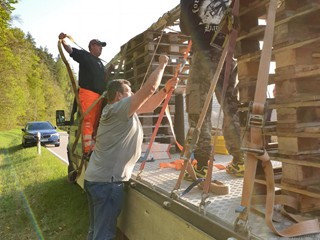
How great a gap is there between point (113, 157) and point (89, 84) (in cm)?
178

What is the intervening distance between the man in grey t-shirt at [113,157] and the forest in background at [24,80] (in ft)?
59.6

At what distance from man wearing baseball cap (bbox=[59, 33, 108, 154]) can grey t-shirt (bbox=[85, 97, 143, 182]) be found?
3.39ft

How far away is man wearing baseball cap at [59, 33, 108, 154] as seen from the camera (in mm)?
4715

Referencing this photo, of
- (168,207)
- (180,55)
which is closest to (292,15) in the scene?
(168,207)

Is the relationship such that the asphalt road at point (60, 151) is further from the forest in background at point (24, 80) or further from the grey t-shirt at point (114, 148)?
the grey t-shirt at point (114, 148)

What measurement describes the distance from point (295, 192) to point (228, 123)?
1.58 m

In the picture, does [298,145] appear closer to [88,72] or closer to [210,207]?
[210,207]

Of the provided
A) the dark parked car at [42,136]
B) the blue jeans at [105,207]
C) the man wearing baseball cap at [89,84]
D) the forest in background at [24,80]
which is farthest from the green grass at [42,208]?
the forest in background at [24,80]

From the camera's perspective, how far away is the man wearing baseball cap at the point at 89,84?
4715 millimetres

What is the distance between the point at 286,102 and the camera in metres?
2.35

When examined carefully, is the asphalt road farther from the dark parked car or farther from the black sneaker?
the black sneaker

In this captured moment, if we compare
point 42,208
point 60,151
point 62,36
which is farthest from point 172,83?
point 60,151

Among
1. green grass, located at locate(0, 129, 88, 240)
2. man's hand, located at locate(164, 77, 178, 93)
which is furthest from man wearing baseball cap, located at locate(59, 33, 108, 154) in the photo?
green grass, located at locate(0, 129, 88, 240)

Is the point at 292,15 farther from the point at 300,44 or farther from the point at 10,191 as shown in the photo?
the point at 10,191
